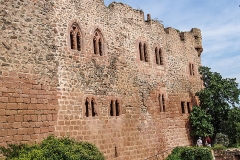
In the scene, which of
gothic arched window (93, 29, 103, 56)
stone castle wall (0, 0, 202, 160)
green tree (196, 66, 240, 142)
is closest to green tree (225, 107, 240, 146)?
green tree (196, 66, 240, 142)

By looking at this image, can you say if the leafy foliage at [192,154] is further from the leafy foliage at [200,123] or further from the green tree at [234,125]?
the green tree at [234,125]

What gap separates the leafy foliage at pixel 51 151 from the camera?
1034 cm

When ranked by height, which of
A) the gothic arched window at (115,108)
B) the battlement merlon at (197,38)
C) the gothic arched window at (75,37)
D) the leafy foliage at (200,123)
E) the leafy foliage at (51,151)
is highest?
the battlement merlon at (197,38)

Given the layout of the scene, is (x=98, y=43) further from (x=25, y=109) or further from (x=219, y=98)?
(x=219, y=98)

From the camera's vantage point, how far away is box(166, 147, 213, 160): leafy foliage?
19281 mm

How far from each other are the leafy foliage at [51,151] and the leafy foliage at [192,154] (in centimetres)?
904

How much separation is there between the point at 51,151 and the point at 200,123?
48.8 feet

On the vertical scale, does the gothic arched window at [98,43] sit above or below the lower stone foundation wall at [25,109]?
above

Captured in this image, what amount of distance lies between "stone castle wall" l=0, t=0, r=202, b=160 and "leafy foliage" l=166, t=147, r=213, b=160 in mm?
970

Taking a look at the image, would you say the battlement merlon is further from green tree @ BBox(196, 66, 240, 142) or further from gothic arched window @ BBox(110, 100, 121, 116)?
gothic arched window @ BBox(110, 100, 121, 116)

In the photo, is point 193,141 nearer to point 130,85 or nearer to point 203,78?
point 203,78

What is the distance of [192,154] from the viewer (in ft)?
63.7

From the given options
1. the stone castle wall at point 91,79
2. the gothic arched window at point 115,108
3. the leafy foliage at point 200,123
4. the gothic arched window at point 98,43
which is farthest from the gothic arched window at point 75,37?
the leafy foliage at point 200,123

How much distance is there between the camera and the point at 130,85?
18438 millimetres
